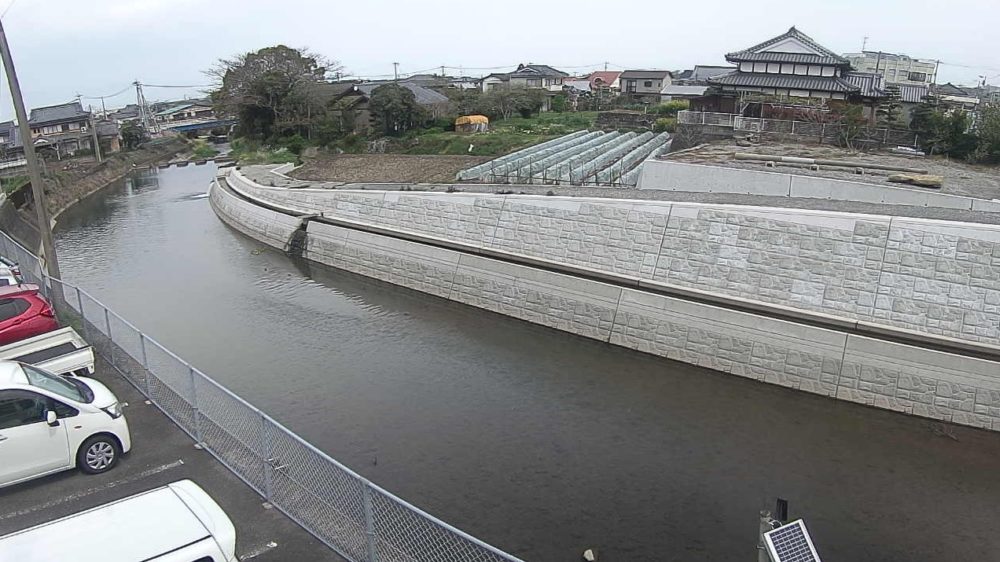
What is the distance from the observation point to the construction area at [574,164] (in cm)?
2489

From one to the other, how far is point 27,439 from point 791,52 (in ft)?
104

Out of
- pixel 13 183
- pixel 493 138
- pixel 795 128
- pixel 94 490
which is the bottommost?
pixel 94 490

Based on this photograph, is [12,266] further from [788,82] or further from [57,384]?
[788,82]

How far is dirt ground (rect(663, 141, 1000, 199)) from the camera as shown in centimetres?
1852

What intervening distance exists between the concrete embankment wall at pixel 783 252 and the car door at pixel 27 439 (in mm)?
12612

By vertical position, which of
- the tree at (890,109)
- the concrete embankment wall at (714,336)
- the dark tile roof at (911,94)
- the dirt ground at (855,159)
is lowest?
the concrete embankment wall at (714,336)

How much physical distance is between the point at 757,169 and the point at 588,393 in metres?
10.7

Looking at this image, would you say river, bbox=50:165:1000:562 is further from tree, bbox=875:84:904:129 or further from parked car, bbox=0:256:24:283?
tree, bbox=875:84:904:129

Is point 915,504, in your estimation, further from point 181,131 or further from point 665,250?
point 181,131

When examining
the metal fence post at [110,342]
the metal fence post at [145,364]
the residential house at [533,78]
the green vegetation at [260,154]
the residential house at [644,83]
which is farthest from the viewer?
the residential house at [533,78]

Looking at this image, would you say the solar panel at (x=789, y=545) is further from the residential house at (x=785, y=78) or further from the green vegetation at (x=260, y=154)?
the green vegetation at (x=260, y=154)

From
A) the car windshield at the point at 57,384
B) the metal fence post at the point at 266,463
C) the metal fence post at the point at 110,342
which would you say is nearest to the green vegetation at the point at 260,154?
the metal fence post at the point at 110,342

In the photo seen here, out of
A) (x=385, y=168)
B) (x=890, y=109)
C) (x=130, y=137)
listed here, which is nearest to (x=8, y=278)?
(x=385, y=168)

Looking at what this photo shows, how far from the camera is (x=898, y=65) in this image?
231 ft
